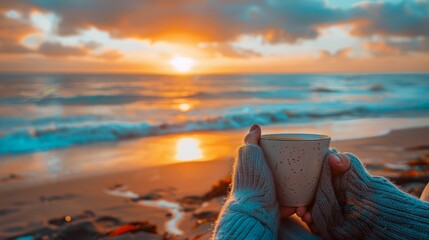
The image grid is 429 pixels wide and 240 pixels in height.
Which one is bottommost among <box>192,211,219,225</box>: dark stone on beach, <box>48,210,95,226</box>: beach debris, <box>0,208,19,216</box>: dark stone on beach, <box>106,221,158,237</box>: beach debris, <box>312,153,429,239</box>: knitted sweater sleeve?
<box>192,211,219,225</box>: dark stone on beach

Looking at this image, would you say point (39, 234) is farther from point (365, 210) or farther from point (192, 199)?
point (365, 210)

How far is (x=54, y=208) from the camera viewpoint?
13.7 ft

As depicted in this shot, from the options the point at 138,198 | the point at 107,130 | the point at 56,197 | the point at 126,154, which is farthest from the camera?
the point at 107,130

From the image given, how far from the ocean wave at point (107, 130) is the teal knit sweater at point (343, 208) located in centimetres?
653

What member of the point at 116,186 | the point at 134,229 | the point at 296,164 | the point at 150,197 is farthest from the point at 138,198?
the point at 296,164

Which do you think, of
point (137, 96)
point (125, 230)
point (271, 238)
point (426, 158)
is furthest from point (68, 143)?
point (137, 96)

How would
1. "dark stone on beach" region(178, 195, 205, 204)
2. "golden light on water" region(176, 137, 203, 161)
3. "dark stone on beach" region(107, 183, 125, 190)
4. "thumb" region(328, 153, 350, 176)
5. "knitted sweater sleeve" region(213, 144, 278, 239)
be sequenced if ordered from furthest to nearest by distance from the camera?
"golden light on water" region(176, 137, 203, 161) → "dark stone on beach" region(107, 183, 125, 190) → "dark stone on beach" region(178, 195, 205, 204) → "thumb" region(328, 153, 350, 176) → "knitted sweater sleeve" region(213, 144, 278, 239)

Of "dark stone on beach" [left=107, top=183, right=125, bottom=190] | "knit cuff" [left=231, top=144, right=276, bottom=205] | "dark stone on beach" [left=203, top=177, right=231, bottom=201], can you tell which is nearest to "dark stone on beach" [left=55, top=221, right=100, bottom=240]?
"dark stone on beach" [left=107, top=183, right=125, bottom=190]

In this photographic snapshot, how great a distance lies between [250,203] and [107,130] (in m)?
7.72

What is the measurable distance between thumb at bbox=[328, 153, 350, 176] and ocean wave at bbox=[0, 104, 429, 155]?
6.65m

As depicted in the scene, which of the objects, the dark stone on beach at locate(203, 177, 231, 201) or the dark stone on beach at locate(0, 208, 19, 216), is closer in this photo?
the dark stone on beach at locate(0, 208, 19, 216)

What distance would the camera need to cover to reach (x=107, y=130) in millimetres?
8688

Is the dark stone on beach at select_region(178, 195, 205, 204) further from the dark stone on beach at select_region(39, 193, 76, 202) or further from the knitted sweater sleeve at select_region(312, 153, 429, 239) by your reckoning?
the knitted sweater sleeve at select_region(312, 153, 429, 239)

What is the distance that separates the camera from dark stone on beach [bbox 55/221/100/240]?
3476 millimetres
